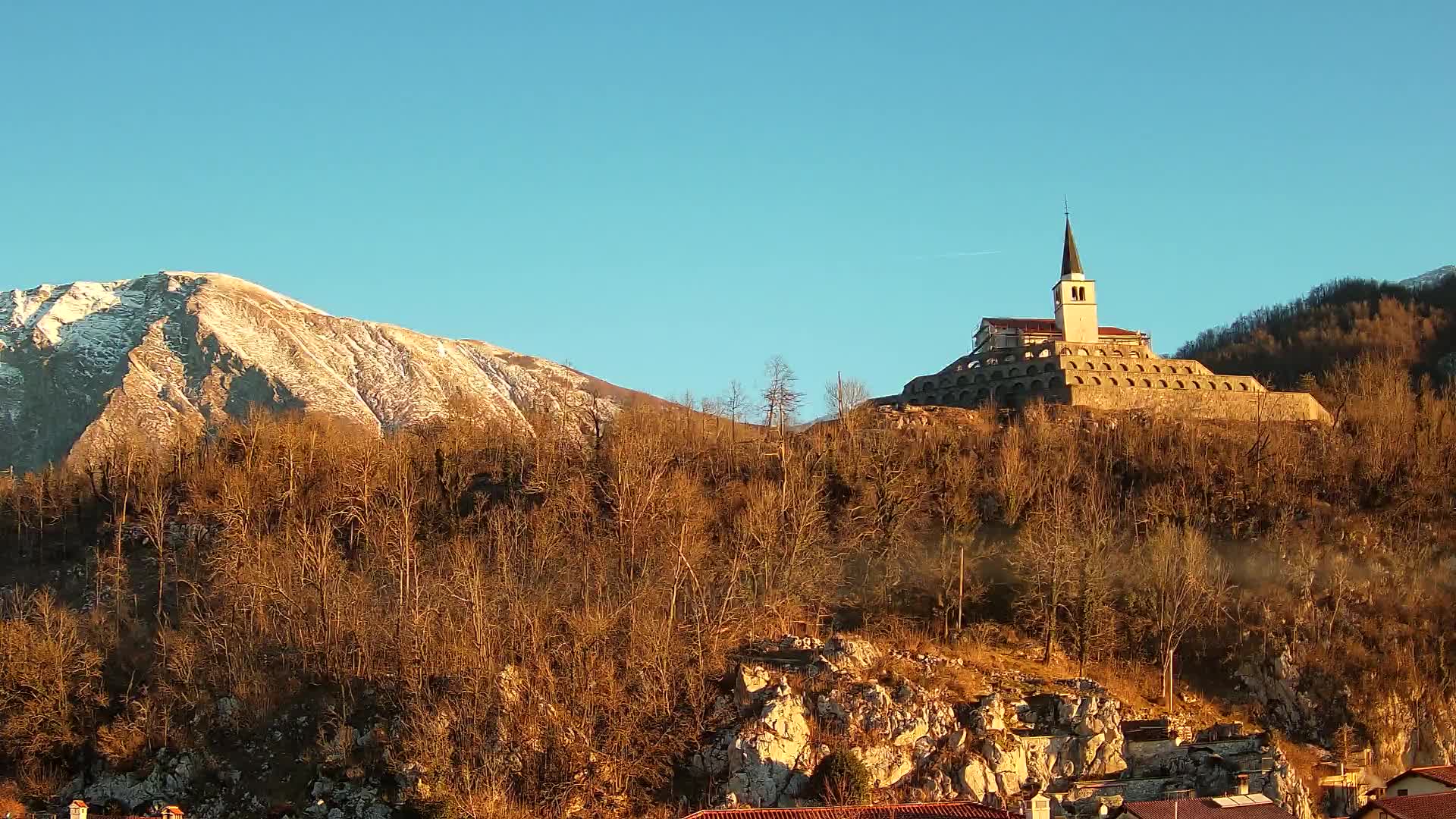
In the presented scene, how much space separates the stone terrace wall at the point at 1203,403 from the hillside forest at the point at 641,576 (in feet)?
19.1

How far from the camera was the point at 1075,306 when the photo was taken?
97.2 metres

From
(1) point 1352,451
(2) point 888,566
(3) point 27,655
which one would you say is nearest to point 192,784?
(3) point 27,655

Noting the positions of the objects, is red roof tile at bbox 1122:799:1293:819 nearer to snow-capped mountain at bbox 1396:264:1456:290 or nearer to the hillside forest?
the hillside forest

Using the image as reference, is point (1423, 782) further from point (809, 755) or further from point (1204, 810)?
point (809, 755)

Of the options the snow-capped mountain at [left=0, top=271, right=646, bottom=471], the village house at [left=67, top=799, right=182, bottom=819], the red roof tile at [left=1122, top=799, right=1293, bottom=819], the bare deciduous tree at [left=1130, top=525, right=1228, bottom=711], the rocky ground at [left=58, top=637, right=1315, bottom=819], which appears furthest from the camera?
the snow-capped mountain at [left=0, top=271, right=646, bottom=471]

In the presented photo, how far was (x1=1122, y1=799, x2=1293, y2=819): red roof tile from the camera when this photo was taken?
124 ft

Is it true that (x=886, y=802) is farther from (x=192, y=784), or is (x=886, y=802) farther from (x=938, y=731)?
(x=192, y=784)

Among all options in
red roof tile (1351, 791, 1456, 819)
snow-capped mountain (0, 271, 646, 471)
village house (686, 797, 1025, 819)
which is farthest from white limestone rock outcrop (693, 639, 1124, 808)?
snow-capped mountain (0, 271, 646, 471)

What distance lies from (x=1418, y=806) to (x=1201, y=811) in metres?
5.85

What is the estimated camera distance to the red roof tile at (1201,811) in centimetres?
3791

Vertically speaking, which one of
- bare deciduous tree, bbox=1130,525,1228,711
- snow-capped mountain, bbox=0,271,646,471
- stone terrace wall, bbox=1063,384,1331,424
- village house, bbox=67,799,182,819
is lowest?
village house, bbox=67,799,182,819

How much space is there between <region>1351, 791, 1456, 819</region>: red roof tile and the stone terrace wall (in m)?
42.4

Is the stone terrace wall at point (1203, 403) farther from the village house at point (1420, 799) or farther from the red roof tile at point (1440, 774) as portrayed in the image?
the village house at point (1420, 799)

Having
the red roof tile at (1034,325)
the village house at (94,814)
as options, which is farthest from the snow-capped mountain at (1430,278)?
the village house at (94,814)
